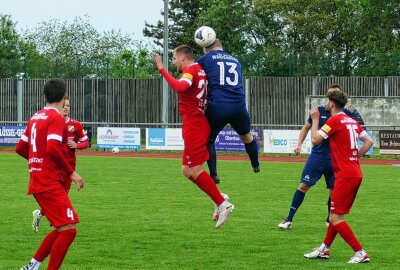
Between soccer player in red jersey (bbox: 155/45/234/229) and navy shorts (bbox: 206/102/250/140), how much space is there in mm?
96

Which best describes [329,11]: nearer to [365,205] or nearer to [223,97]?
[365,205]

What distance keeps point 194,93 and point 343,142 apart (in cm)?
195

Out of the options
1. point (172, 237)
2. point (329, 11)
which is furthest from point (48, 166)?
point (329, 11)

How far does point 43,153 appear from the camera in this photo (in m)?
9.14

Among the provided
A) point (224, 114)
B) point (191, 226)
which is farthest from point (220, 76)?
point (191, 226)

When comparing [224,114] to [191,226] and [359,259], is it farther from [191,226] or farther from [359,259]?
[191,226]

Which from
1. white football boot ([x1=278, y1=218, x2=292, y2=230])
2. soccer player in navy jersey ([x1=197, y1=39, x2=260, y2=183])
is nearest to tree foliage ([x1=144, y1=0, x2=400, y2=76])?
white football boot ([x1=278, y1=218, x2=292, y2=230])

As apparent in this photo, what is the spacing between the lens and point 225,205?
11602 millimetres

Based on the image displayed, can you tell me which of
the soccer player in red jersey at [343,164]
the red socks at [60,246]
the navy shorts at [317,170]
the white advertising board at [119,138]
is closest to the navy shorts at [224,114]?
the soccer player in red jersey at [343,164]

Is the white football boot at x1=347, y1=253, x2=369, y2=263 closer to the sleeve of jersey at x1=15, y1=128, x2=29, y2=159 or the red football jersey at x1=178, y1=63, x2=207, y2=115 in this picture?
the red football jersey at x1=178, y1=63, x2=207, y2=115

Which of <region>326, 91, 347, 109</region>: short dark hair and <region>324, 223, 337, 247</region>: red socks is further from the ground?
<region>326, 91, 347, 109</region>: short dark hair

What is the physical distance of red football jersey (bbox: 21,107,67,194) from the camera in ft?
29.8

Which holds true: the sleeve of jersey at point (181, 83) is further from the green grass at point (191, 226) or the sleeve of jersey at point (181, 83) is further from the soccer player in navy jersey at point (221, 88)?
the green grass at point (191, 226)

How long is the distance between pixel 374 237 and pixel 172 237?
295cm
